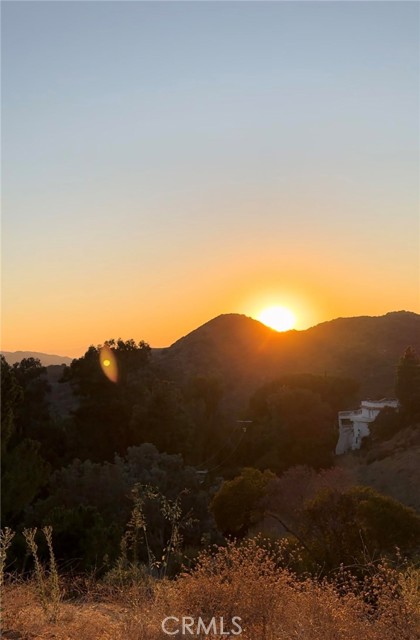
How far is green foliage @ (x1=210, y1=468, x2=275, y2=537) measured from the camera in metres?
19.2

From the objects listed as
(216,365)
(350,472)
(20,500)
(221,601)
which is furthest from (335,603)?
(216,365)

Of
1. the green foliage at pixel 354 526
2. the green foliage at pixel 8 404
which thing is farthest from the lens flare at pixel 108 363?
the green foliage at pixel 354 526

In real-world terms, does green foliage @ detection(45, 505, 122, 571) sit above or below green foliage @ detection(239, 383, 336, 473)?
above

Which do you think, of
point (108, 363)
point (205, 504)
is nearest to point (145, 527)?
point (205, 504)

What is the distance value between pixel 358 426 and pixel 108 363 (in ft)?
49.8

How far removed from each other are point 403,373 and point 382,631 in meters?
35.3

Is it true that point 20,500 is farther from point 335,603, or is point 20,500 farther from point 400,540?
point 335,603

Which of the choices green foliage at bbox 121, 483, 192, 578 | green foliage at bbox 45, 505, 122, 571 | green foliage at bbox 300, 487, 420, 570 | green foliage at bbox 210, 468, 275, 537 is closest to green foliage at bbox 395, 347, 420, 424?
green foliage at bbox 210, 468, 275, 537

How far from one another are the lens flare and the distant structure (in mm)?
13623

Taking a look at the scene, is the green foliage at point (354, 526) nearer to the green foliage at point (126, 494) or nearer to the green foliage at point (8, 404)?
the green foliage at point (126, 494)

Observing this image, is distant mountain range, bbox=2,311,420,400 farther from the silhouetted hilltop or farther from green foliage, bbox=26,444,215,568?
green foliage, bbox=26,444,215,568

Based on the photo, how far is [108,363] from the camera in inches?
1556

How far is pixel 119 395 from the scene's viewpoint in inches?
1497

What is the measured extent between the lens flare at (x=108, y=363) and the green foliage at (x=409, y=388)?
1643cm
